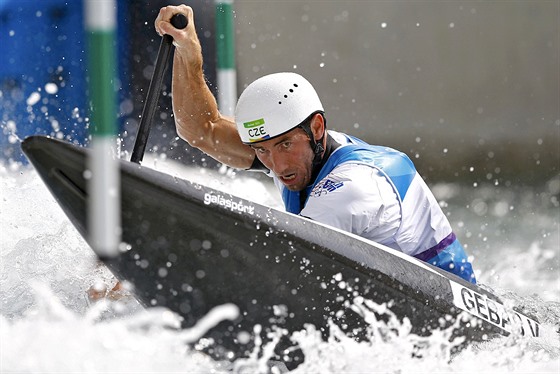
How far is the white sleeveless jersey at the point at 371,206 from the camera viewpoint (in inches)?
89.9

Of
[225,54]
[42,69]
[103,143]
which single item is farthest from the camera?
[42,69]

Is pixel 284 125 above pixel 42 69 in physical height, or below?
above

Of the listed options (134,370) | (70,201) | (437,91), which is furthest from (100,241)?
(437,91)

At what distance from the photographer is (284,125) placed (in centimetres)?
247

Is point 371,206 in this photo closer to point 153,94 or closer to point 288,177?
point 288,177

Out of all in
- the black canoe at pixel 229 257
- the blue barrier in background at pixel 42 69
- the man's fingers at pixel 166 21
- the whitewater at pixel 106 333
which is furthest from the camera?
the blue barrier in background at pixel 42 69

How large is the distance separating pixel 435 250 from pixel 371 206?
360 mm

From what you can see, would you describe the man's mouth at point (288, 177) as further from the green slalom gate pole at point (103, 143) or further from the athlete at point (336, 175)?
the green slalom gate pole at point (103, 143)

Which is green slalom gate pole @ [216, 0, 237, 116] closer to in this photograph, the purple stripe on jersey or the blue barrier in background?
the purple stripe on jersey

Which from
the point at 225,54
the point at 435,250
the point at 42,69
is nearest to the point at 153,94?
the point at 225,54

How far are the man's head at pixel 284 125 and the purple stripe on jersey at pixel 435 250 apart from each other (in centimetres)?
38

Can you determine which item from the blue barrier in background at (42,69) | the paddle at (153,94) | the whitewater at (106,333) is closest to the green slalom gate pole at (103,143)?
the whitewater at (106,333)

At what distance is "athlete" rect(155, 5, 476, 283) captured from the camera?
2305 mm

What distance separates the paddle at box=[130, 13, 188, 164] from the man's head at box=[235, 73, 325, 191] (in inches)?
12.0
